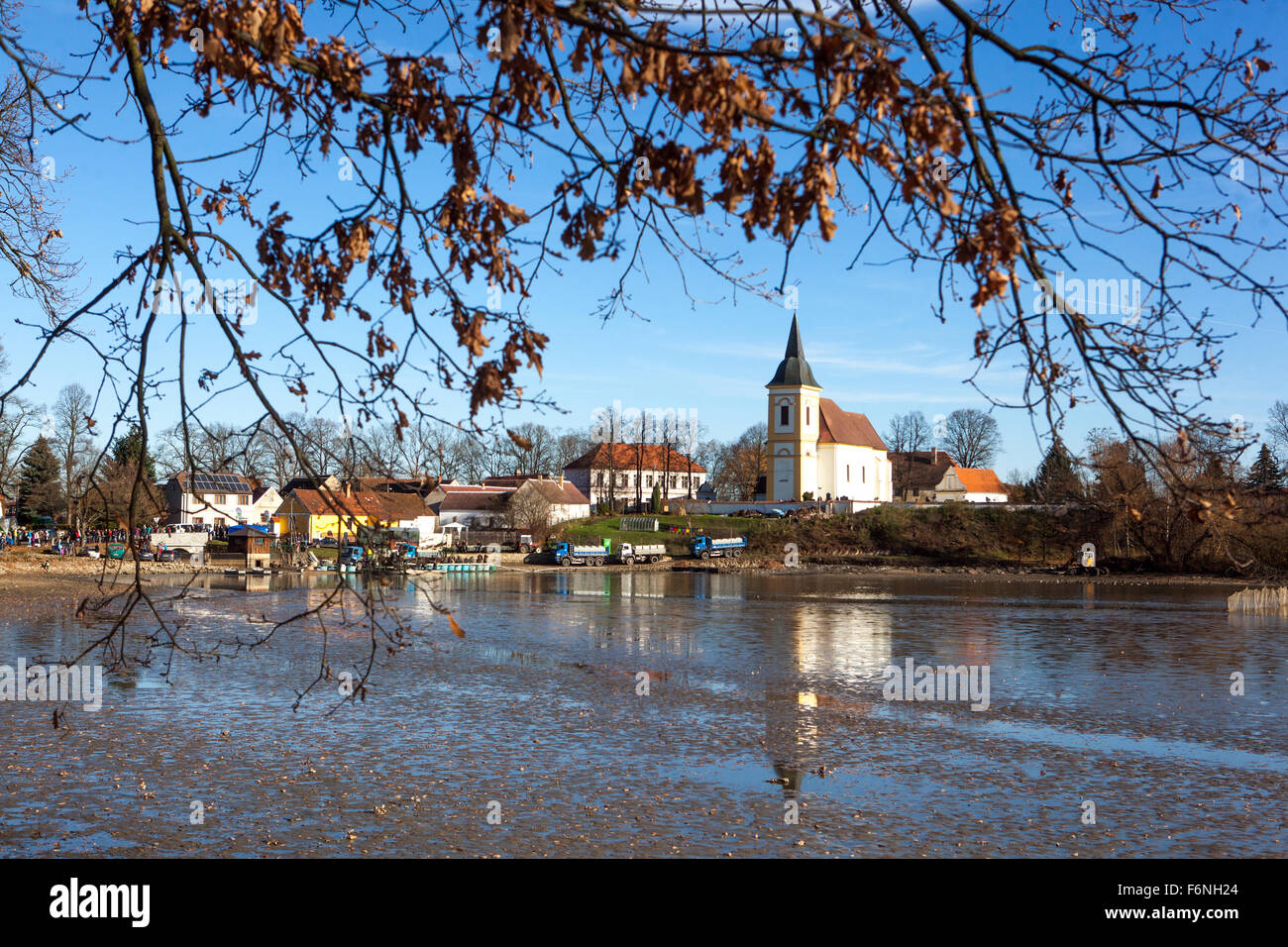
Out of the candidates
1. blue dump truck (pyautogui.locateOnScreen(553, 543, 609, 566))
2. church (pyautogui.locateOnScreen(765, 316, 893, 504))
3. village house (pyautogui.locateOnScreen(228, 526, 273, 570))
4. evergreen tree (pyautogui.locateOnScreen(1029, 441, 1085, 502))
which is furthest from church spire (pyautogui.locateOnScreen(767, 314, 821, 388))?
evergreen tree (pyautogui.locateOnScreen(1029, 441, 1085, 502))

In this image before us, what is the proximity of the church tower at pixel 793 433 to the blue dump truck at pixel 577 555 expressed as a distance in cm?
2851

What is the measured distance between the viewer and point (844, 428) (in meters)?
103

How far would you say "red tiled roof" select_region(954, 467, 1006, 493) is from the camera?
385 feet

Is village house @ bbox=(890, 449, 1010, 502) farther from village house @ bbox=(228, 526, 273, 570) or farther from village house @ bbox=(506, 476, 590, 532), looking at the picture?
village house @ bbox=(228, 526, 273, 570)

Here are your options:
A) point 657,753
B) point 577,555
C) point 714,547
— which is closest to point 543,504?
point 577,555

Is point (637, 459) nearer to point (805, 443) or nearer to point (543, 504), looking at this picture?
point (805, 443)

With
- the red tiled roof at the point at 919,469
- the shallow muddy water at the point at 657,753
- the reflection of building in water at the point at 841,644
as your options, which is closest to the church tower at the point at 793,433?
the red tiled roof at the point at 919,469

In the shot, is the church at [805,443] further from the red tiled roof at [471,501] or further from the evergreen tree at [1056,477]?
the evergreen tree at [1056,477]

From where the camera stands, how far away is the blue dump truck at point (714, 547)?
75.7 m

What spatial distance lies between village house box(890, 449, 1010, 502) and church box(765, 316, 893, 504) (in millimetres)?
8552

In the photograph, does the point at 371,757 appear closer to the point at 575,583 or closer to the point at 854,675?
the point at 854,675
